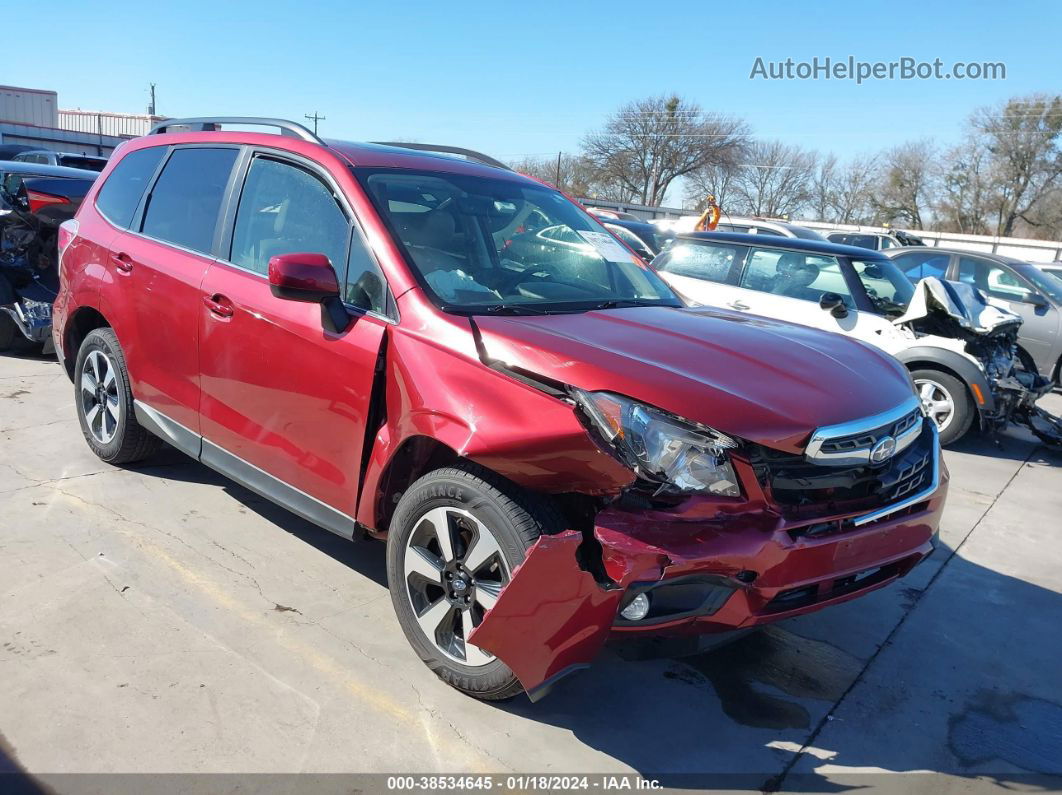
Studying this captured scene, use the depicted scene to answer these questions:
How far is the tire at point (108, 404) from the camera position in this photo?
4.59 metres

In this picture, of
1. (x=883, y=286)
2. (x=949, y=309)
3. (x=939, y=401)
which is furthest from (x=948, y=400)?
(x=883, y=286)

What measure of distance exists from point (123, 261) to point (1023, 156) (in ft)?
199

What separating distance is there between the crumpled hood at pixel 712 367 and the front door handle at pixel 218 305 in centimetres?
134

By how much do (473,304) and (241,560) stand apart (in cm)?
178

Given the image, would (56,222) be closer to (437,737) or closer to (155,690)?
(155,690)

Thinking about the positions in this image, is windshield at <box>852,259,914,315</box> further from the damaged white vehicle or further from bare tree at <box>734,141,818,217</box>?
bare tree at <box>734,141,818,217</box>

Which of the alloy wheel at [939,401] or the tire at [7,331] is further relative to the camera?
the tire at [7,331]

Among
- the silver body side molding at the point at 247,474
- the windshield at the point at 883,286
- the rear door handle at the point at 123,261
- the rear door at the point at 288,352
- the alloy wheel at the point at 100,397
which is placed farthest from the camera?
the windshield at the point at 883,286

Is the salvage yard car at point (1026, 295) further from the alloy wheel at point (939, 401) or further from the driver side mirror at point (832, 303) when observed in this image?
the driver side mirror at point (832, 303)

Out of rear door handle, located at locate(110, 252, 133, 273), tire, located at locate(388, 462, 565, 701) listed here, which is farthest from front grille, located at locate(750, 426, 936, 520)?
rear door handle, located at locate(110, 252, 133, 273)

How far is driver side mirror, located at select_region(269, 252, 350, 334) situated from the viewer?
308 centimetres

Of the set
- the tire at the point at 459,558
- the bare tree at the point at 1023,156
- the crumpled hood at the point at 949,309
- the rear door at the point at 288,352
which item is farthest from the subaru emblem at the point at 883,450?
the bare tree at the point at 1023,156

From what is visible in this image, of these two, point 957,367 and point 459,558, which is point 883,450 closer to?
point 459,558

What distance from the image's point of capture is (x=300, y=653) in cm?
319
